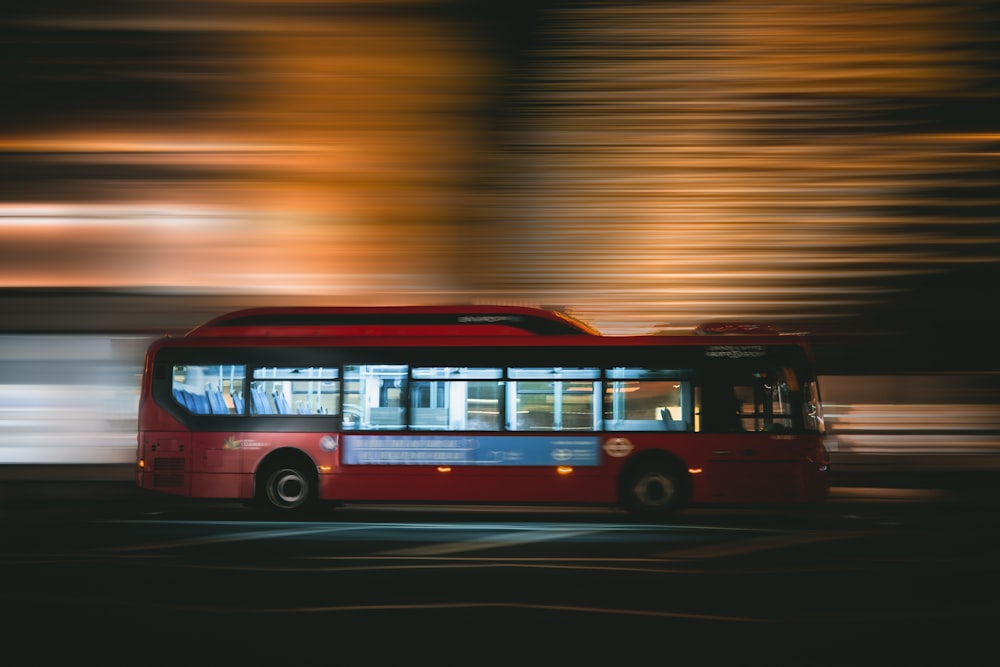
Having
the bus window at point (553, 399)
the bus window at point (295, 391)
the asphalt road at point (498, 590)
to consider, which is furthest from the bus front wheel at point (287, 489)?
the bus window at point (553, 399)

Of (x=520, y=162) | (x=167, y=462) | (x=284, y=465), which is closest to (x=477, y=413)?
(x=284, y=465)

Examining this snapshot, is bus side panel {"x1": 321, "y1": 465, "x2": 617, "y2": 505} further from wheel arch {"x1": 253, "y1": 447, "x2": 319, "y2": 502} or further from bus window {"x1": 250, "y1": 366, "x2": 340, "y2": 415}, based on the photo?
bus window {"x1": 250, "y1": 366, "x2": 340, "y2": 415}

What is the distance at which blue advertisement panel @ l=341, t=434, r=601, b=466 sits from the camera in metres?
11.3

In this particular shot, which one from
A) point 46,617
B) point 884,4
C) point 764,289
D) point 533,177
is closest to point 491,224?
point 533,177

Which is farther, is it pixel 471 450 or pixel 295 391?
pixel 295 391

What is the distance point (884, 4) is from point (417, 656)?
2388 centimetres

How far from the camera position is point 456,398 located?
1162 cm

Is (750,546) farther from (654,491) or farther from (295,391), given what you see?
(295,391)

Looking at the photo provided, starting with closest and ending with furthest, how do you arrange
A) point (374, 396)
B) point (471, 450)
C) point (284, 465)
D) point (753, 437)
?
point (753, 437)
point (471, 450)
point (374, 396)
point (284, 465)

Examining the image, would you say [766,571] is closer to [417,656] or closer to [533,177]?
[417,656]

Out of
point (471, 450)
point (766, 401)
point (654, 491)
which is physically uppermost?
point (766, 401)

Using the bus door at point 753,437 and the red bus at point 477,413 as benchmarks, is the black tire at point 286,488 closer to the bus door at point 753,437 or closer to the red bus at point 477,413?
the red bus at point 477,413

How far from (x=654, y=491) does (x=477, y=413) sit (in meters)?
2.21

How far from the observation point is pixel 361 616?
18.0 ft
